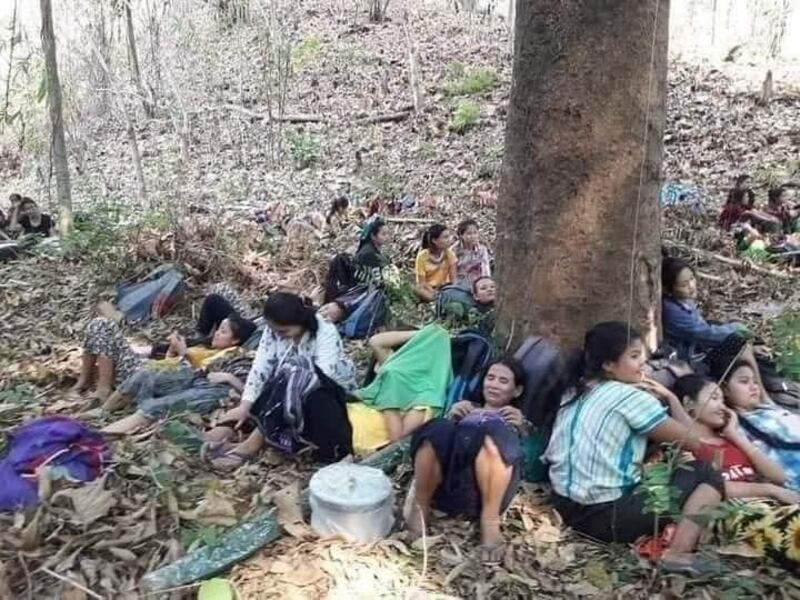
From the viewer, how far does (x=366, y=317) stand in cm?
573

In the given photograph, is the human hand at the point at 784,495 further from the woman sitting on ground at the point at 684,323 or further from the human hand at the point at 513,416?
the woman sitting on ground at the point at 684,323

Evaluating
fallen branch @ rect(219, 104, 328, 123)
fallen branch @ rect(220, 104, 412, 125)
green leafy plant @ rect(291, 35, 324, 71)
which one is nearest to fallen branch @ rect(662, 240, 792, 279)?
fallen branch @ rect(220, 104, 412, 125)

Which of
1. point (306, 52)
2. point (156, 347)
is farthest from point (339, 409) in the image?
point (306, 52)

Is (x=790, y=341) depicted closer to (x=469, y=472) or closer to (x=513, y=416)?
(x=513, y=416)

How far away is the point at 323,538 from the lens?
3.11 metres

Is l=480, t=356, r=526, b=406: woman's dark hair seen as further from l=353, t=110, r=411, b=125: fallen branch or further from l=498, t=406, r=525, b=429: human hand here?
l=353, t=110, r=411, b=125: fallen branch

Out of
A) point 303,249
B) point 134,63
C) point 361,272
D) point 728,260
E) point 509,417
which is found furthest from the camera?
point 134,63

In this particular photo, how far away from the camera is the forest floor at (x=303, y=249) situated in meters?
2.94

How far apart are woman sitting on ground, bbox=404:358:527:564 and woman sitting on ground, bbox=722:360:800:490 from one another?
107 centimetres

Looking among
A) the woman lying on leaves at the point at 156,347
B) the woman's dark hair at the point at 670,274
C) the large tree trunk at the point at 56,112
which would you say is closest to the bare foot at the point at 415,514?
the woman's dark hair at the point at 670,274

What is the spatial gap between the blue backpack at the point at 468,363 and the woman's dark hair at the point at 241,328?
173 centimetres

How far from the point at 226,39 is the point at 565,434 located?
1901 cm

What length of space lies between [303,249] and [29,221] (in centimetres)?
382

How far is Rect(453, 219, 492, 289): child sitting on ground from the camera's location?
640 cm
